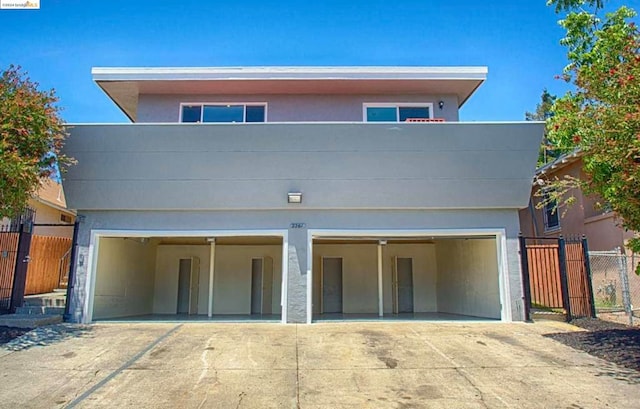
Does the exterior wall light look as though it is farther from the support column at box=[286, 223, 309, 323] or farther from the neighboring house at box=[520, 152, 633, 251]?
the neighboring house at box=[520, 152, 633, 251]

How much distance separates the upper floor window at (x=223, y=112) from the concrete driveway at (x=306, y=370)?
616 cm

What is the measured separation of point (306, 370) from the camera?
23.4 feet

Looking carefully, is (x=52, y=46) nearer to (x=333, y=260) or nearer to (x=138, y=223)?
(x=138, y=223)

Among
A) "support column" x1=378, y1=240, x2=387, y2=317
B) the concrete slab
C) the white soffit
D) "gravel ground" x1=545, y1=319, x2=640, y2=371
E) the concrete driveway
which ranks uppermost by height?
the white soffit

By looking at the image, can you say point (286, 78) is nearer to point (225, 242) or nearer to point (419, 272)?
point (225, 242)

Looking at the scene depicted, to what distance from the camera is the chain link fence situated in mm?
11172

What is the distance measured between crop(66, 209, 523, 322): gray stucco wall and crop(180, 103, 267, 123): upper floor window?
10.2 ft

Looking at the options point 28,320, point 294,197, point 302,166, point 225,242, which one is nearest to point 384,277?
point 225,242

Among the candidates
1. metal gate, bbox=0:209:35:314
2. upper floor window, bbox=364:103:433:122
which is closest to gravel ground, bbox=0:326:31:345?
metal gate, bbox=0:209:35:314

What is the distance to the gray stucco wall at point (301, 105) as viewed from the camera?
13.0 meters

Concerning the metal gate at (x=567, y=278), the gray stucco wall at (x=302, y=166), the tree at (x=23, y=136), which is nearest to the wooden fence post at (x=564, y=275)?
the metal gate at (x=567, y=278)

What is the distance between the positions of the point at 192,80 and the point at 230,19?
2.29m

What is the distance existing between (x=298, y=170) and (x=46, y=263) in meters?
9.78

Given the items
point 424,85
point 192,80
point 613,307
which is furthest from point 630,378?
point 192,80
